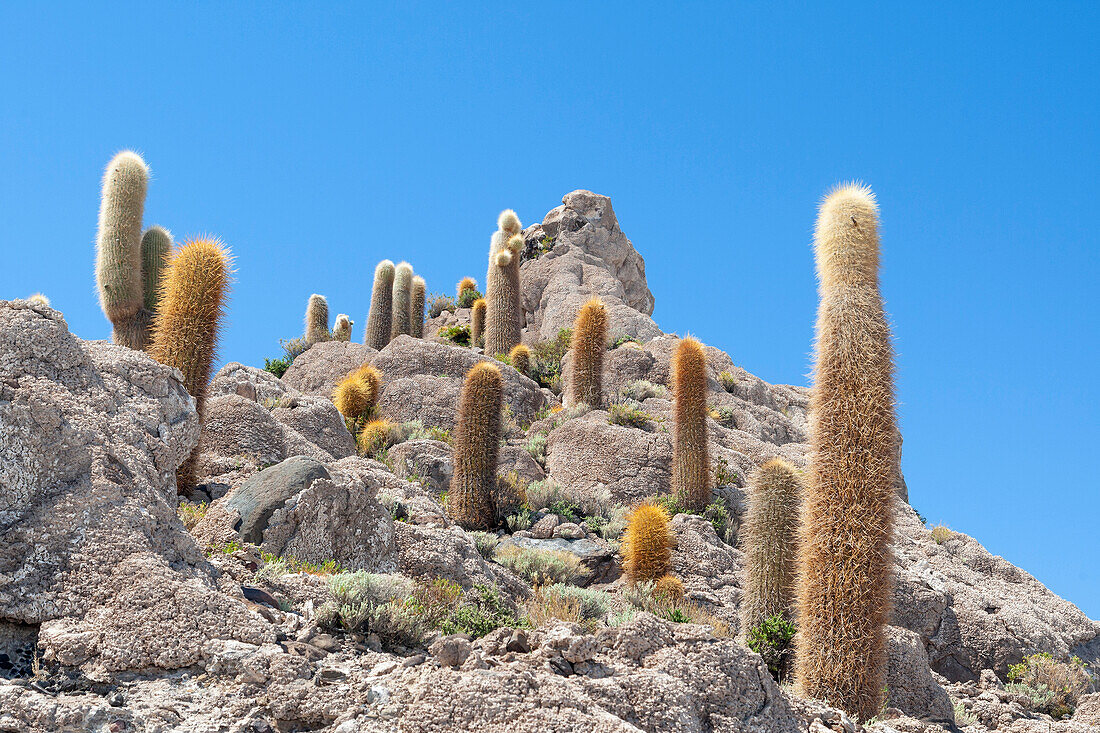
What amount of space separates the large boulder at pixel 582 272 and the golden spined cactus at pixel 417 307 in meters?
3.12

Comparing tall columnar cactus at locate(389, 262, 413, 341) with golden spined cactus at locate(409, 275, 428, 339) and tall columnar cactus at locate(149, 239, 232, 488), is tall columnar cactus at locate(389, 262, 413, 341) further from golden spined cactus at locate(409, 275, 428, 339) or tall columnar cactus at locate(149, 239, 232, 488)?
tall columnar cactus at locate(149, 239, 232, 488)

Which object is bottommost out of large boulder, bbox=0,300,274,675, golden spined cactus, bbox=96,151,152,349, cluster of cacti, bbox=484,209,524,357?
large boulder, bbox=0,300,274,675

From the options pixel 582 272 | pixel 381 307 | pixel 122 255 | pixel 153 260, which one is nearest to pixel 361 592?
pixel 122 255

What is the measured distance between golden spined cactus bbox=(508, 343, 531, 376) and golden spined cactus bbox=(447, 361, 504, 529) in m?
7.46

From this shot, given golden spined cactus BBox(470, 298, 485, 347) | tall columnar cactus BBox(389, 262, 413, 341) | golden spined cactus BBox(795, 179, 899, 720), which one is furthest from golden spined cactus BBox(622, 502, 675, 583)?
tall columnar cactus BBox(389, 262, 413, 341)

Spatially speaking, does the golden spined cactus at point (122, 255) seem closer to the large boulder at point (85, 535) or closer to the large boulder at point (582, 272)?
the large boulder at point (85, 535)

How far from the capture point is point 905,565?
12.9 m

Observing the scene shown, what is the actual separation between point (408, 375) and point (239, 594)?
1323 centimetres

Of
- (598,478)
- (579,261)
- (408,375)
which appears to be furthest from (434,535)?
(579,261)

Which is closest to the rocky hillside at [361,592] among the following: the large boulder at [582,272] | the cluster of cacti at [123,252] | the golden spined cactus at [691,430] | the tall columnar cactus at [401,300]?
the golden spined cactus at [691,430]

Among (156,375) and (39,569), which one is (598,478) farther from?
(39,569)

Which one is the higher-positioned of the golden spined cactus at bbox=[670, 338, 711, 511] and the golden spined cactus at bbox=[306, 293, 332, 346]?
the golden spined cactus at bbox=[306, 293, 332, 346]

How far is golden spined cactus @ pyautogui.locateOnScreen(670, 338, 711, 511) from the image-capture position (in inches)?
521

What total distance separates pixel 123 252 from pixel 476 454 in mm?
5442
